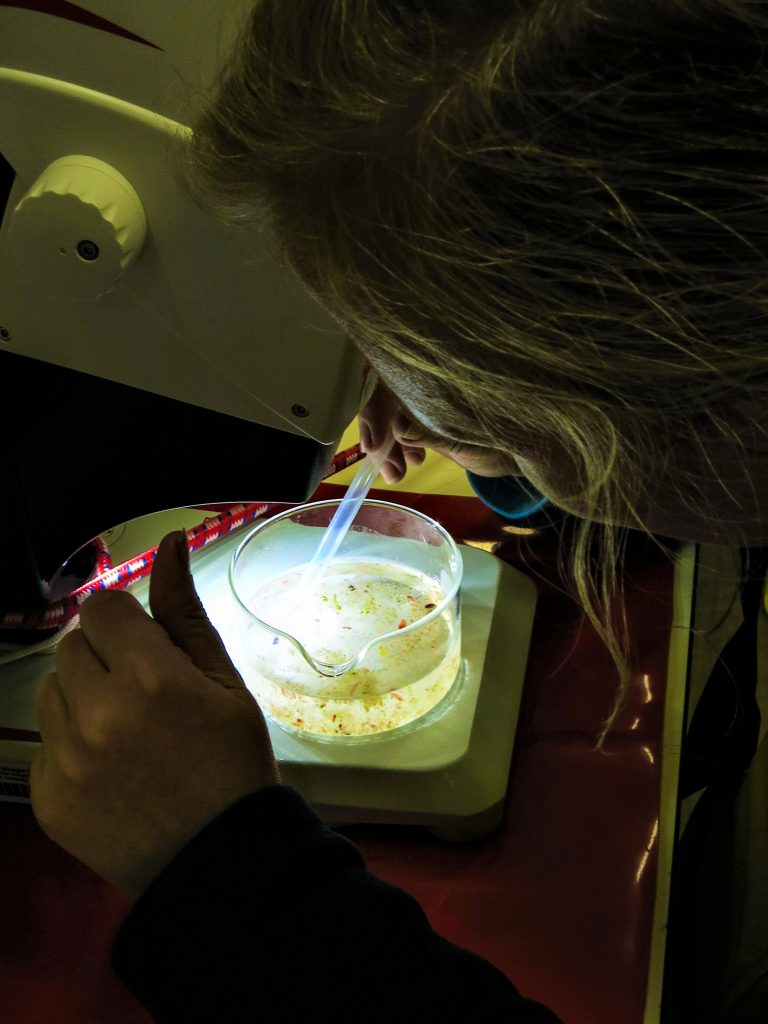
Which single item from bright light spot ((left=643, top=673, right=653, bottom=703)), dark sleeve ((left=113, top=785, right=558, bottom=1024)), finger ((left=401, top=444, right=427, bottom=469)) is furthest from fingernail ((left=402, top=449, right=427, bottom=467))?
dark sleeve ((left=113, top=785, right=558, bottom=1024))

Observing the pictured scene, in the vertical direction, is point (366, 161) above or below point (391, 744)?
above

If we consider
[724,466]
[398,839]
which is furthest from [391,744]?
[724,466]

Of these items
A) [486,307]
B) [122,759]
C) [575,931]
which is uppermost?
[486,307]

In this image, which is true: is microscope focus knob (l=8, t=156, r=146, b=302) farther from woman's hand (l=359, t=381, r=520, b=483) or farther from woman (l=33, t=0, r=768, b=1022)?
woman's hand (l=359, t=381, r=520, b=483)

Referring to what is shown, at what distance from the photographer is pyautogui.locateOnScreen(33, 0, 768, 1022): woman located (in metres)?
0.31

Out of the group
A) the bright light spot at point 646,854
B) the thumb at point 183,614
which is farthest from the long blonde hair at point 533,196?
the bright light spot at point 646,854

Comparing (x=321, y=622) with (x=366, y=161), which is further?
(x=321, y=622)

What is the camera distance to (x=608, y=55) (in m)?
0.30

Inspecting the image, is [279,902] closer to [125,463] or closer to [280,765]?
[280,765]

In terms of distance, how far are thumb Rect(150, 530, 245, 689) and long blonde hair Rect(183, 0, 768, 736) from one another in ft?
0.59

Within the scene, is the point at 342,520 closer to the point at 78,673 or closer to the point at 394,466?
the point at 394,466

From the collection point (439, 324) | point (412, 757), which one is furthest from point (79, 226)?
point (412, 757)

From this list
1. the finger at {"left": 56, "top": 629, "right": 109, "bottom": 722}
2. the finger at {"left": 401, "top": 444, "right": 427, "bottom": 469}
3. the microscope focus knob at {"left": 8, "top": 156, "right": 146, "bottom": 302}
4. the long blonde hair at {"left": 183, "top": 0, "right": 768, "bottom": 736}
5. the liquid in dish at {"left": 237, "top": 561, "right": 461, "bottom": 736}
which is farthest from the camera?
the finger at {"left": 401, "top": 444, "right": 427, "bottom": 469}

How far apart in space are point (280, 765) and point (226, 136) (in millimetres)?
386
